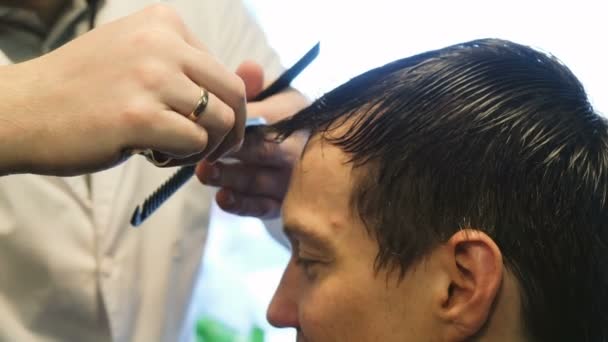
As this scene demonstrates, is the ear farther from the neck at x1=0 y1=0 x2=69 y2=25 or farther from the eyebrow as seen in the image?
the neck at x1=0 y1=0 x2=69 y2=25

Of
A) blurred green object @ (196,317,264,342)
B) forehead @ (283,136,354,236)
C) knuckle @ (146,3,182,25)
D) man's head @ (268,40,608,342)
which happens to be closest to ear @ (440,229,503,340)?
man's head @ (268,40,608,342)

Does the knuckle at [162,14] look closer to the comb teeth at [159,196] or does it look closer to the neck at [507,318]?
A: the comb teeth at [159,196]

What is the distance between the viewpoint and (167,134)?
0.60 m

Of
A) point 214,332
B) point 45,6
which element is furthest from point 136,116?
point 214,332

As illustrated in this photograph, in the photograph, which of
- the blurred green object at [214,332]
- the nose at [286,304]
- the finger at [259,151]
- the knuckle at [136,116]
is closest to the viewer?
the knuckle at [136,116]

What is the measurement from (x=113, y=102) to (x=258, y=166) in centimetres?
32

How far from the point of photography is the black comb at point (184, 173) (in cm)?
79

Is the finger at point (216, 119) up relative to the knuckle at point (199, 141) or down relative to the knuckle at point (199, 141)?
up

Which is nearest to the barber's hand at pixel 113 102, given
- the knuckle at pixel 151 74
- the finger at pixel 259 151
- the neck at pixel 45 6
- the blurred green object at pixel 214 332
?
the knuckle at pixel 151 74

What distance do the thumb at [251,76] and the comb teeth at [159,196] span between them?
0.13 metres

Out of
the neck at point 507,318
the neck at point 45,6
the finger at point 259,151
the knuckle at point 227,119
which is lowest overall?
the finger at point 259,151

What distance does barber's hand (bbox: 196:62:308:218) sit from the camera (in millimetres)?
867

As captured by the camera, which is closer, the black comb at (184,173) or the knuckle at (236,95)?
the knuckle at (236,95)

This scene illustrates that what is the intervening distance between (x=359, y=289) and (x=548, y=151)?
21 centimetres
